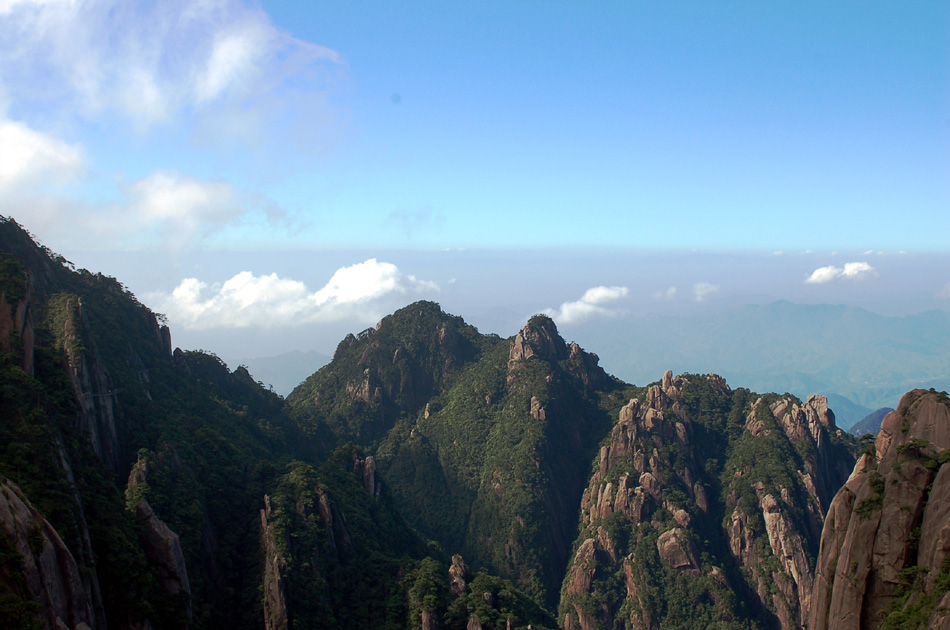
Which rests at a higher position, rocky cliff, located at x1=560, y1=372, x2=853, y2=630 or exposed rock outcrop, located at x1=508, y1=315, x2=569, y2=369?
exposed rock outcrop, located at x1=508, y1=315, x2=569, y2=369

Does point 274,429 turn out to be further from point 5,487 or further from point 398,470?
point 5,487

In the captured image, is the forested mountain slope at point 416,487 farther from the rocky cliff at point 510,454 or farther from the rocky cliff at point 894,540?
the rocky cliff at point 510,454

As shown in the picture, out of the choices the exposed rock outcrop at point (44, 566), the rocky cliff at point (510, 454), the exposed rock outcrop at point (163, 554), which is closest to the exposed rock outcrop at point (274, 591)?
the exposed rock outcrop at point (163, 554)

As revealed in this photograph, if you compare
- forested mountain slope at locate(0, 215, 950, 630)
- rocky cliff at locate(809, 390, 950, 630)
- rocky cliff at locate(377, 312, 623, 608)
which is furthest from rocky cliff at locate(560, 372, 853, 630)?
rocky cliff at locate(809, 390, 950, 630)

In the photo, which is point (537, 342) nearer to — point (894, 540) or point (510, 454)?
point (510, 454)

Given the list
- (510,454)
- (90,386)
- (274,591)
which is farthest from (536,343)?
(90,386)

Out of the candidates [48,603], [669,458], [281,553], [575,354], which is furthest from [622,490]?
[48,603]

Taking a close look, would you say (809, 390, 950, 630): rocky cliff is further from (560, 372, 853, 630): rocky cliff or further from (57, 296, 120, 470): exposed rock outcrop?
(560, 372, 853, 630): rocky cliff
